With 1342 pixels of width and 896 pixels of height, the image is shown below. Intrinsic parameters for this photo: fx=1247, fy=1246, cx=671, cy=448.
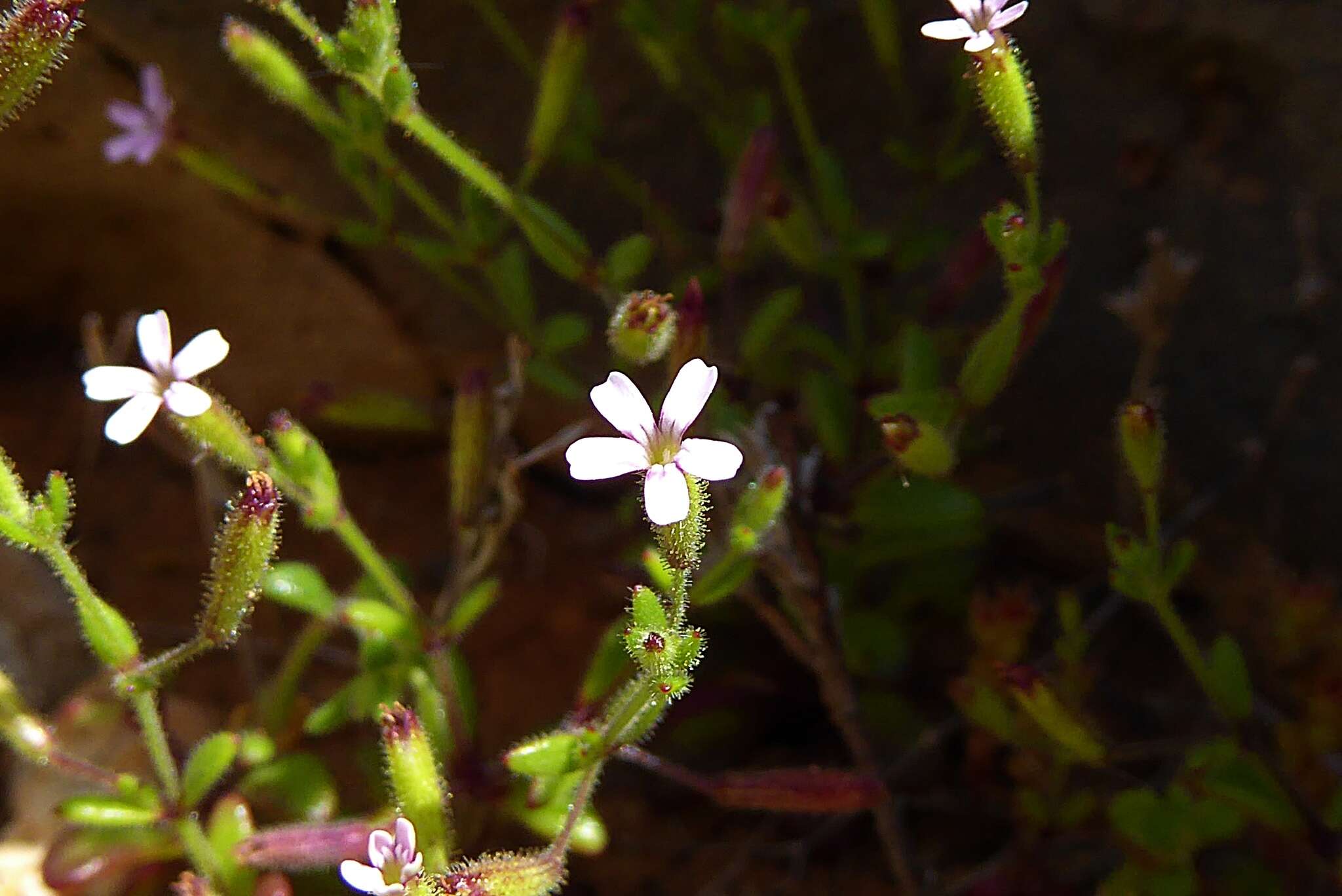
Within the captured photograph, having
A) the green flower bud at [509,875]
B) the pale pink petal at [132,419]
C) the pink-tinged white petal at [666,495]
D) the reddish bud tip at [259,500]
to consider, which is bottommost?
the green flower bud at [509,875]

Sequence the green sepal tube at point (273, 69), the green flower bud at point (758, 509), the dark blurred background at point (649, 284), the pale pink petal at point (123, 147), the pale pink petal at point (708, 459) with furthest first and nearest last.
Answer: the dark blurred background at point (649, 284) → the pale pink petal at point (123, 147) → the green sepal tube at point (273, 69) → the green flower bud at point (758, 509) → the pale pink petal at point (708, 459)

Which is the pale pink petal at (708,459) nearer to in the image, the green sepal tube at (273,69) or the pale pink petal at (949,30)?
the pale pink petal at (949,30)

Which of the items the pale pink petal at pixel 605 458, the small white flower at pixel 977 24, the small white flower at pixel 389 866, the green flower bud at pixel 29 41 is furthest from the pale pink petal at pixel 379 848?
the small white flower at pixel 977 24

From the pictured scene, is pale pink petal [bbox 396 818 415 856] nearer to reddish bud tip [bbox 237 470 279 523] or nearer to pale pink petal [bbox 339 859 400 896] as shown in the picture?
pale pink petal [bbox 339 859 400 896]

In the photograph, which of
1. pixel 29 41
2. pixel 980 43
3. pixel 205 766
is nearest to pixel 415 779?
pixel 205 766

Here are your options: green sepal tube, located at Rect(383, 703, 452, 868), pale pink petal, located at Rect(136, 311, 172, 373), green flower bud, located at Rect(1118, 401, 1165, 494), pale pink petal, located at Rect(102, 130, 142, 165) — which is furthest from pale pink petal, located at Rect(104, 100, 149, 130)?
green flower bud, located at Rect(1118, 401, 1165, 494)

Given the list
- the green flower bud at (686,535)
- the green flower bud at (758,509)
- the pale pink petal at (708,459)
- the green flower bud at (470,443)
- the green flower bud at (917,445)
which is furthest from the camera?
the green flower bud at (470,443)
